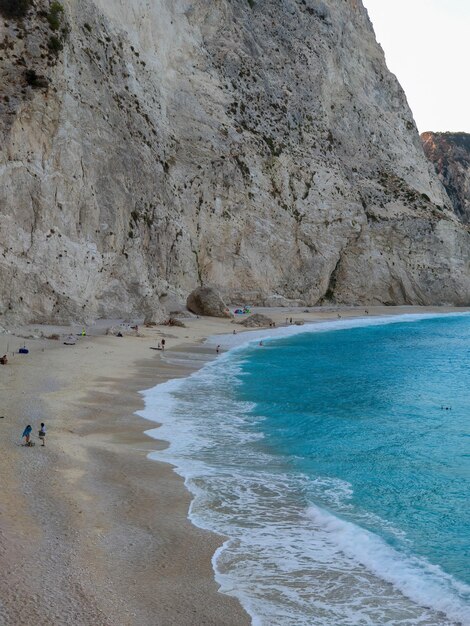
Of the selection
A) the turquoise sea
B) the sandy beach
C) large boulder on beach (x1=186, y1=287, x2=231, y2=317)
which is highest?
large boulder on beach (x1=186, y1=287, x2=231, y2=317)

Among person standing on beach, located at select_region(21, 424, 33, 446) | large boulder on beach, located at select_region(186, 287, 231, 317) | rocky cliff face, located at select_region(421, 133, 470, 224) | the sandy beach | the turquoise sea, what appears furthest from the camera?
rocky cliff face, located at select_region(421, 133, 470, 224)

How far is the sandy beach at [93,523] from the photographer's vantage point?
7.58 m

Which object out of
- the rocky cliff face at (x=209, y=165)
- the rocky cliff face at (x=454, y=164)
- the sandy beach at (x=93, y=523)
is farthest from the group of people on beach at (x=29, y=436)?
the rocky cliff face at (x=454, y=164)

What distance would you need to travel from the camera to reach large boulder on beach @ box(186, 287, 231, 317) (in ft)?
172

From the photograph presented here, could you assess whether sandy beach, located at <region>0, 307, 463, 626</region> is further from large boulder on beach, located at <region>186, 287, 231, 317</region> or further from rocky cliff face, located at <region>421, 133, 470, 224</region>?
rocky cliff face, located at <region>421, 133, 470, 224</region>

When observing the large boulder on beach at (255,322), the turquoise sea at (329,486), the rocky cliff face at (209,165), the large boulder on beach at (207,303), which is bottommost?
the turquoise sea at (329,486)

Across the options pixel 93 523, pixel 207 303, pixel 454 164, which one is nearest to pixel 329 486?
pixel 93 523

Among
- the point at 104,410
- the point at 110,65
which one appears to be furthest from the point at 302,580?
the point at 110,65

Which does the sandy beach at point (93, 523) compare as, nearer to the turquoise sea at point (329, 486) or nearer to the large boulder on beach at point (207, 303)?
the turquoise sea at point (329, 486)

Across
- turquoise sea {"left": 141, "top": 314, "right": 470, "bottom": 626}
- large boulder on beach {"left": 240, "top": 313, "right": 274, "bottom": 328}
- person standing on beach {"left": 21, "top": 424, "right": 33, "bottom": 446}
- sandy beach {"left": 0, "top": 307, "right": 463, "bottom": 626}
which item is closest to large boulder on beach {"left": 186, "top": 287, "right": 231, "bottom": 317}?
large boulder on beach {"left": 240, "top": 313, "right": 274, "bottom": 328}

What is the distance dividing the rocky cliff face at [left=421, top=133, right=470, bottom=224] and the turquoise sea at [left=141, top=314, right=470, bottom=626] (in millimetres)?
105019

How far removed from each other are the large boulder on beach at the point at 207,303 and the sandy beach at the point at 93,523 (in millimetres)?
30483

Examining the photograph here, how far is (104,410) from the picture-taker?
62.4 feet

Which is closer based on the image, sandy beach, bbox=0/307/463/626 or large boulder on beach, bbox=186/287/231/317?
sandy beach, bbox=0/307/463/626
